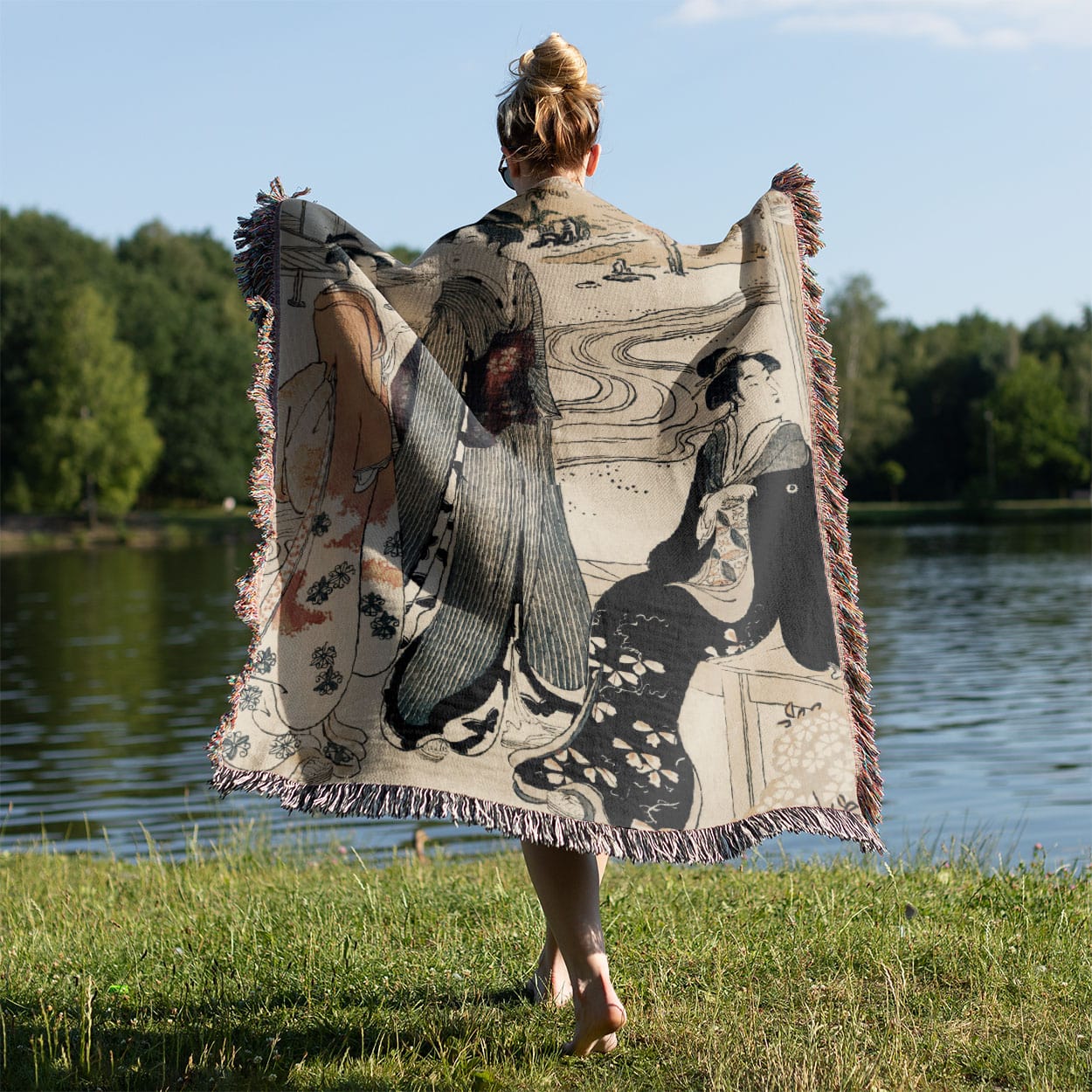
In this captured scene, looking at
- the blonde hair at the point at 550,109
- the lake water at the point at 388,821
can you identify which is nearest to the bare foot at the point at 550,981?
the blonde hair at the point at 550,109

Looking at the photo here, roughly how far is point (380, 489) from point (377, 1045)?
123cm

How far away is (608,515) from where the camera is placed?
3.09 m

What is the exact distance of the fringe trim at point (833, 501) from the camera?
3.09 m

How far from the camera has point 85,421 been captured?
50.1 meters

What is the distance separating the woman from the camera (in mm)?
2920

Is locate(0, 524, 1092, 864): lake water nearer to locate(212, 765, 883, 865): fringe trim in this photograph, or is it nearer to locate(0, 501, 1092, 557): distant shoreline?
locate(212, 765, 883, 865): fringe trim

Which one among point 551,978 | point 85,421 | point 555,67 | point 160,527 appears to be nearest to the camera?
point 555,67

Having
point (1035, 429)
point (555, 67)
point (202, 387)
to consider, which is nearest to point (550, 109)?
point (555, 67)

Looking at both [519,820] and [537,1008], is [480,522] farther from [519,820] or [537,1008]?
[537,1008]

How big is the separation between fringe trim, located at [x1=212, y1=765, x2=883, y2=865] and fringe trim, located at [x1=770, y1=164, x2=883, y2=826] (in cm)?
22

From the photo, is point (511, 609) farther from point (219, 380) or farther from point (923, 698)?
point (219, 380)

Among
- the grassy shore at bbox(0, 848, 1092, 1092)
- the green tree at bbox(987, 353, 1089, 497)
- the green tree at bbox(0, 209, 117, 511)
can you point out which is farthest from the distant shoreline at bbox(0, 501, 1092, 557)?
the grassy shore at bbox(0, 848, 1092, 1092)

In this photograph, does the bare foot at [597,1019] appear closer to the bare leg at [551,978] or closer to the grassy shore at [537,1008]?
the grassy shore at [537,1008]

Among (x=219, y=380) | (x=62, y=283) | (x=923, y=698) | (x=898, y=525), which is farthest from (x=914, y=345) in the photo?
(x=923, y=698)
